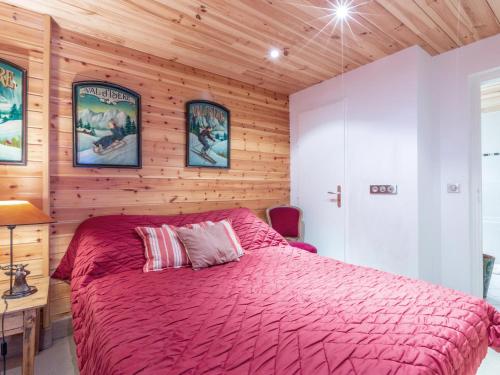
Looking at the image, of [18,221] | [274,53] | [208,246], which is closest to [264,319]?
[208,246]

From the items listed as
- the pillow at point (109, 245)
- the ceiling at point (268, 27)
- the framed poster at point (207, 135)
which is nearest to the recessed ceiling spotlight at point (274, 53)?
the ceiling at point (268, 27)

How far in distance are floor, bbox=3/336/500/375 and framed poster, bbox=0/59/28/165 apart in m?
1.34

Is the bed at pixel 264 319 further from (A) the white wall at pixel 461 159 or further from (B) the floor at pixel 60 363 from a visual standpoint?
(A) the white wall at pixel 461 159

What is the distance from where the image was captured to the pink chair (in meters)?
3.31

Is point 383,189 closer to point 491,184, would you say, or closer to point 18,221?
point 491,184

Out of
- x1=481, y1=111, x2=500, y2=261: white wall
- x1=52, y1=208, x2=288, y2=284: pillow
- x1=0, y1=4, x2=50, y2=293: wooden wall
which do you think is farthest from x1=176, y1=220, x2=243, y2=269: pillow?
x1=481, y1=111, x2=500, y2=261: white wall

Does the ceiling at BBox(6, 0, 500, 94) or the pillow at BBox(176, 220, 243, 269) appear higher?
the ceiling at BBox(6, 0, 500, 94)

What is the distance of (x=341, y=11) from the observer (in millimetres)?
1968

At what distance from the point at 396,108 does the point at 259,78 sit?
4.81 feet

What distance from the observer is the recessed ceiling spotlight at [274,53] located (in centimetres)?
250

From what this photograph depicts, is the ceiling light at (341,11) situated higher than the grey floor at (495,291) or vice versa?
the ceiling light at (341,11)

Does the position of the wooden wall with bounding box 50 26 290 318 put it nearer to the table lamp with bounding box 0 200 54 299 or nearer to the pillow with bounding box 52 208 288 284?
the pillow with bounding box 52 208 288 284

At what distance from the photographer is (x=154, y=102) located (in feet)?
8.36

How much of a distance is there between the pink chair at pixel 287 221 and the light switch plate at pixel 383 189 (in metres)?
0.90
